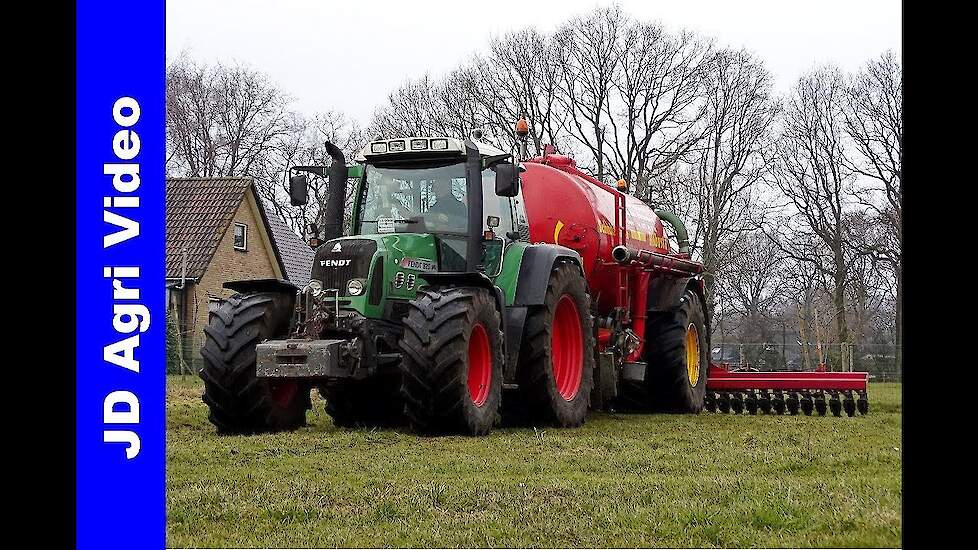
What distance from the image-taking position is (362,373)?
10.4 metres

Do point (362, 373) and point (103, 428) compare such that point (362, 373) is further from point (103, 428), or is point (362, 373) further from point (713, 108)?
point (713, 108)

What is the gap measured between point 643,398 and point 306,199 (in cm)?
637

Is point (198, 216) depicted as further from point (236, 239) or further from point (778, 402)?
point (778, 402)

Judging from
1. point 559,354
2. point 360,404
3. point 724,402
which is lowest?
point 724,402

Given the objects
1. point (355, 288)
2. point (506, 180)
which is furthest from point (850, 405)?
point (355, 288)

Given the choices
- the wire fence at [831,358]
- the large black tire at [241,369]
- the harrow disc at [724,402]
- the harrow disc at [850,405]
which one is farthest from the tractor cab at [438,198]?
the wire fence at [831,358]

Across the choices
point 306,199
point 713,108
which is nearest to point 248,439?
point 306,199

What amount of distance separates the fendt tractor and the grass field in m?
0.47

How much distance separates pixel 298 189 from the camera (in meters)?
11.2

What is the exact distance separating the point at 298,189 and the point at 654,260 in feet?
18.0

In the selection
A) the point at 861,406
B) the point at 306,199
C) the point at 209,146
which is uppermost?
the point at 209,146

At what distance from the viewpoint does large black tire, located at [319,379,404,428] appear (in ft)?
38.8

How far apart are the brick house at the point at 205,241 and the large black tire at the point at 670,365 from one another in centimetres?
1350

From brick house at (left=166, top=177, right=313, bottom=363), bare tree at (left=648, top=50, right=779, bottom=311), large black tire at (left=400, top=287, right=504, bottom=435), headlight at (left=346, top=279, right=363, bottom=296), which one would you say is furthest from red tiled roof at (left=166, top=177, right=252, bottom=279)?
large black tire at (left=400, top=287, right=504, bottom=435)
